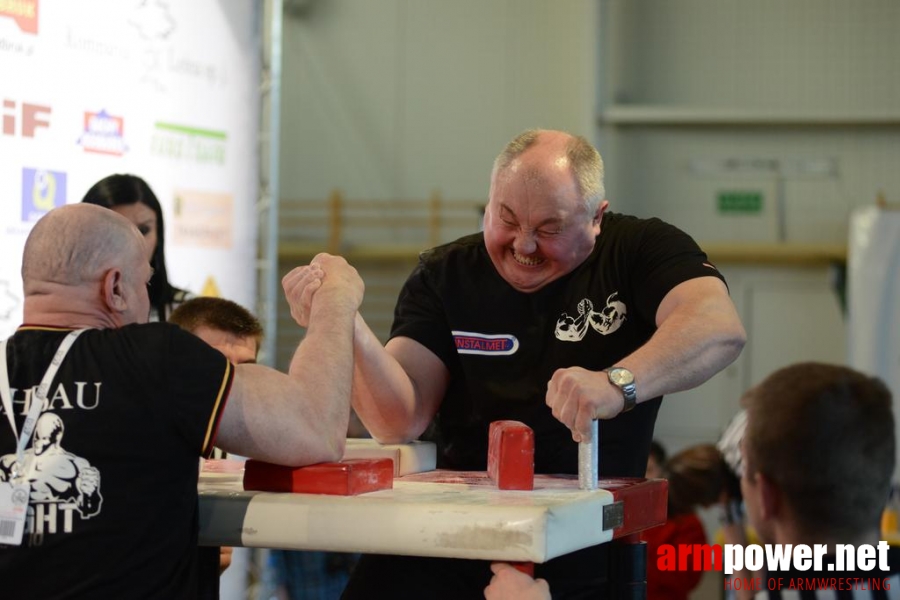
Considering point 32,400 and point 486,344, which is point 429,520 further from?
point 486,344

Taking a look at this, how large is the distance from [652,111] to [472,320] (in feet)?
22.5

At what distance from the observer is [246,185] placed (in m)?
4.85

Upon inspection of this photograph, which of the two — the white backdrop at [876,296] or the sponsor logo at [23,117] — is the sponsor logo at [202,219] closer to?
the sponsor logo at [23,117]

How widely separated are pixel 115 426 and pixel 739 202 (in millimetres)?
7809

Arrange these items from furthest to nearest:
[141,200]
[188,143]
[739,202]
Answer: [739,202]
[188,143]
[141,200]

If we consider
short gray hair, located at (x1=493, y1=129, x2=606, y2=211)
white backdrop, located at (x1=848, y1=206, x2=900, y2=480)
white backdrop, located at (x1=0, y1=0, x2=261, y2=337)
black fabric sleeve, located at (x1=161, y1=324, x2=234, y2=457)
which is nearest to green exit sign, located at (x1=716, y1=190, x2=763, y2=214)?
white backdrop, located at (x1=848, y1=206, x2=900, y2=480)

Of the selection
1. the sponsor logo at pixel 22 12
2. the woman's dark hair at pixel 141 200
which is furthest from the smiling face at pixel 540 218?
the sponsor logo at pixel 22 12

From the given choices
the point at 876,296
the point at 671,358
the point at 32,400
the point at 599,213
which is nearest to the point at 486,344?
the point at 599,213

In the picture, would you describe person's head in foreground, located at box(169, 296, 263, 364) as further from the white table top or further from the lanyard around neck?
the lanyard around neck

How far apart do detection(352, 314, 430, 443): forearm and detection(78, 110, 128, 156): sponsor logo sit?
198 cm

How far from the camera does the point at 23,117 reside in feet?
12.0

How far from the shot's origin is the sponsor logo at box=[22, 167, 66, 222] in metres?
3.67

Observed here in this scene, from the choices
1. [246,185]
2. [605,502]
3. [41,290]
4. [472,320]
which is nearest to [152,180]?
[246,185]

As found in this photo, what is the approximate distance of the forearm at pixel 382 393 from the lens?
2.27 metres
